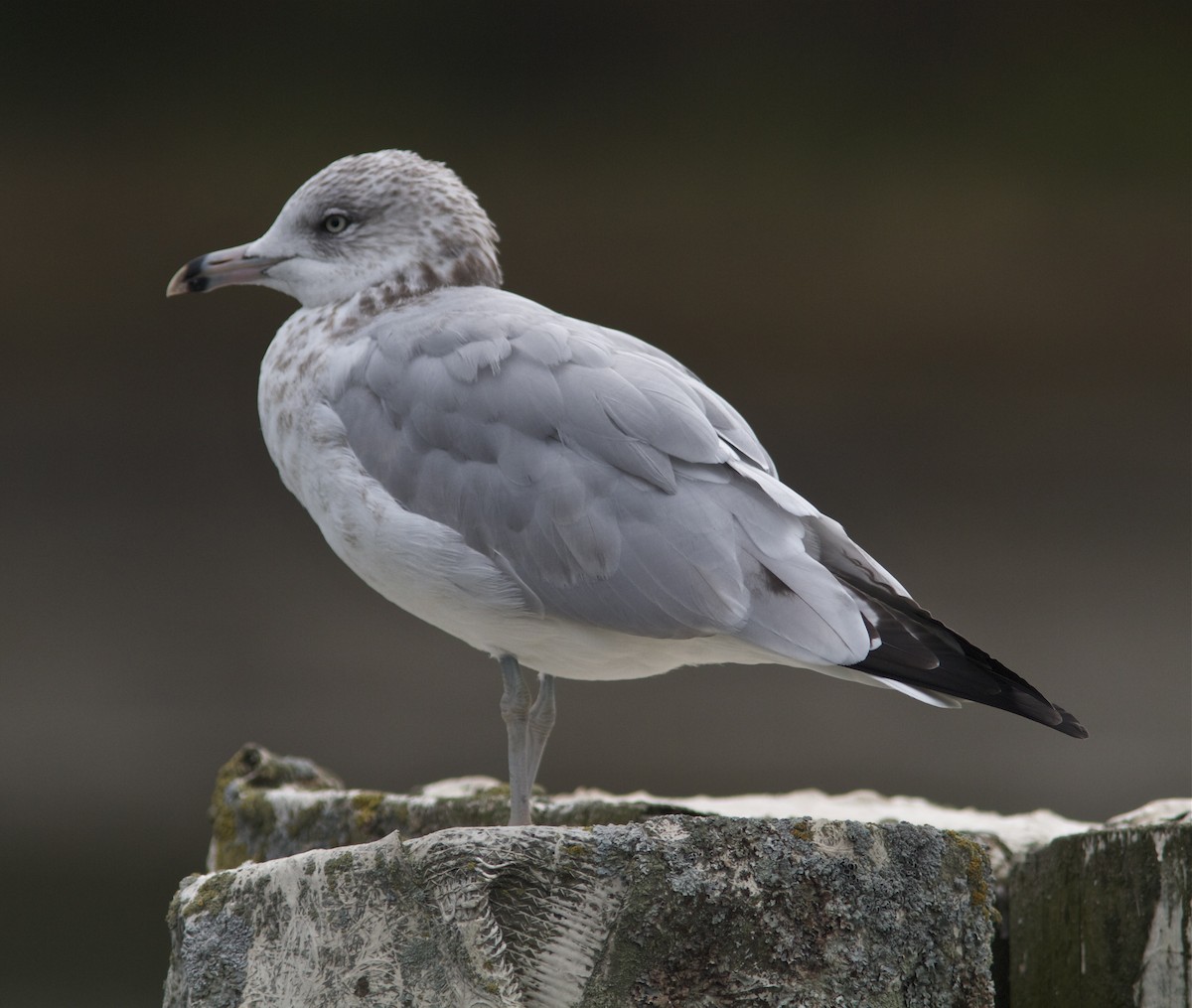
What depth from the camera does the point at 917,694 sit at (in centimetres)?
138

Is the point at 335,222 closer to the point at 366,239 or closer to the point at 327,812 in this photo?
the point at 366,239

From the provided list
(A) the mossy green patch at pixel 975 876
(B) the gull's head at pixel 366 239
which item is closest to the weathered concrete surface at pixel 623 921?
(A) the mossy green patch at pixel 975 876

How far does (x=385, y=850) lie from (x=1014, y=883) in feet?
2.30

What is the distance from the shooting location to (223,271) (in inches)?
76.1

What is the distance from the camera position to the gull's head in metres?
1.88

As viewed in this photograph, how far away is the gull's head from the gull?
5.1 inches

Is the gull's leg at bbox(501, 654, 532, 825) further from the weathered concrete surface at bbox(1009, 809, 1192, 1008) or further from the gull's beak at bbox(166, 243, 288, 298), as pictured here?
the gull's beak at bbox(166, 243, 288, 298)

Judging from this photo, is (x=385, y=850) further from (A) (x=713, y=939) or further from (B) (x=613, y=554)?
(B) (x=613, y=554)

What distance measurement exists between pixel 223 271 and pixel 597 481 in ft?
2.25

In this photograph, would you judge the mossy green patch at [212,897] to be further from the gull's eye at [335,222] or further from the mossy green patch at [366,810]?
the gull's eye at [335,222]

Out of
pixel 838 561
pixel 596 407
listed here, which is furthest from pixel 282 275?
pixel 838 561

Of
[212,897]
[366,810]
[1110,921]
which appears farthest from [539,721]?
[1110,921]

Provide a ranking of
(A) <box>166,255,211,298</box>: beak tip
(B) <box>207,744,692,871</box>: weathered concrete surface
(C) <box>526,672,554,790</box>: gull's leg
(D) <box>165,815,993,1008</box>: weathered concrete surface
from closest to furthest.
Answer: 1. (D) <box>165,815,993,1008</box>: weathered concrete surface
2. (C) <box>526,672,554,790</box>: gull's leg
3. (B) <box>207,744,692,871</box>: weathered concrete surface
4. (A) <box>166,255,211,298</box>: beak tip

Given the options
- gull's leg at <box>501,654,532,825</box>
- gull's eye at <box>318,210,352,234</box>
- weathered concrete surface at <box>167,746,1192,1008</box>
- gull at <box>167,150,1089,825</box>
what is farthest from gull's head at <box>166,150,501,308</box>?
weathered concrete surface at <box>167,746,1192,1008</box>
